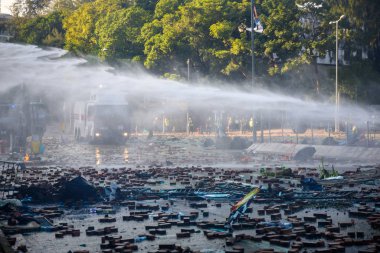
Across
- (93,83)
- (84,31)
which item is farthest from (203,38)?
(84,31)

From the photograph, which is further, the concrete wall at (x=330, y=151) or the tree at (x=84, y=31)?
the tree at (x=84, y=31)

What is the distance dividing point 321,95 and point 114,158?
31.3 metres

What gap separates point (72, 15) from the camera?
102875 millimetres

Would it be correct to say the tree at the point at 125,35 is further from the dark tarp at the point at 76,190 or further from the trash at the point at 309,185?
the dark tarp at the point at 76,190

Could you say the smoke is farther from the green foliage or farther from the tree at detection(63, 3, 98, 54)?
the green foliage

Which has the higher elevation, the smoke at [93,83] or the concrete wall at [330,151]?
the smoke at [93,83]

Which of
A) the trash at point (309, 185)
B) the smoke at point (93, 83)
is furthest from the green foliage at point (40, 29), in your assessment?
the trash at point (309, 185)

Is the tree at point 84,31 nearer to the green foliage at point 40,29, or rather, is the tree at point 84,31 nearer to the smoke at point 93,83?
the green foliage at point 40,29

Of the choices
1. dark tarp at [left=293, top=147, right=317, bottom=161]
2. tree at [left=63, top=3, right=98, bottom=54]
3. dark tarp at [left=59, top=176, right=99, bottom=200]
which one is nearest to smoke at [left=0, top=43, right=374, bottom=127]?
dark tarp at [left=293, top=147, right=317, bottom=161]

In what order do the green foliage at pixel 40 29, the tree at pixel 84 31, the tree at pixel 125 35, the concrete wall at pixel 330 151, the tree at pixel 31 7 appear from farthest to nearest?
the tree at pixel 31 7, the green foliage at pixel 40 29, the tree at pixel 84 31, the tree at pixel 125 35, the concrete wall at pixel 330 151

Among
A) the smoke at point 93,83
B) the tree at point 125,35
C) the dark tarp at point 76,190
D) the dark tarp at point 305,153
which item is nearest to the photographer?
the dark tarp at point 76,190

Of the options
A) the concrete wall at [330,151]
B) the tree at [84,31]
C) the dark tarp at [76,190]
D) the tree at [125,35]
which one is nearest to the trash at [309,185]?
the dark tarp at [76,190]

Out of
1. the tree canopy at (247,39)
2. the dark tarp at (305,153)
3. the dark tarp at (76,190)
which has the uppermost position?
the tree canopy at (247,39)

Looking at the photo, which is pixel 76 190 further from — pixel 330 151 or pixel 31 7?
pixel 31 7
